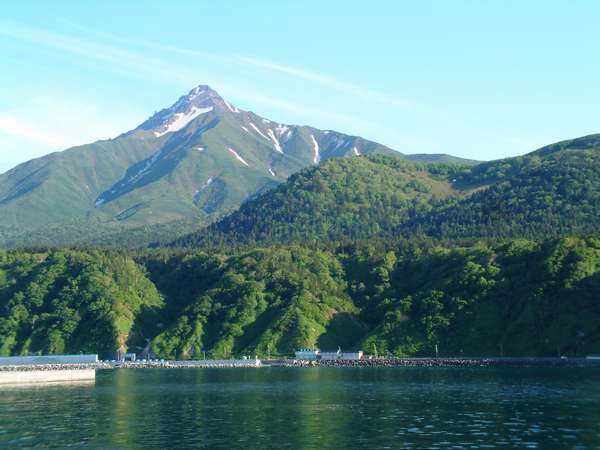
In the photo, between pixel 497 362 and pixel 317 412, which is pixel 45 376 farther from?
pixel 497 362

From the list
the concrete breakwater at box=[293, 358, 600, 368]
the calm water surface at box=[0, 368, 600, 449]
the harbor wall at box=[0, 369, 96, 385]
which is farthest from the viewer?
the concrete breakwater at box=[293, 358, 600, 368]

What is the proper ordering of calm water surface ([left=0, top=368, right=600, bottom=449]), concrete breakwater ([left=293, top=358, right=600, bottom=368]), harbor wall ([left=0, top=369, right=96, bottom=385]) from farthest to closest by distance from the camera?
concrete breakwater ([left=293, top=358, right=600, bottom=368])
harbor wall ([left=0, top=369, right=96, bottom=385])
calm water surface ([left=0, top=368, right=600, bottom=449])

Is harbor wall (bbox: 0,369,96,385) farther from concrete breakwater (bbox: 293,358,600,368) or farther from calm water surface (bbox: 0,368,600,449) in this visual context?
concrete breakwater (bbox: 293,358,600,368)

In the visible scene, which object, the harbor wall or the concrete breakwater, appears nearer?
the harbor wall

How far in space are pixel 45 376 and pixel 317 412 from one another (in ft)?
313

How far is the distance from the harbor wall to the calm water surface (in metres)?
14.9

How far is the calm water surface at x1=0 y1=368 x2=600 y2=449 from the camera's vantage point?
7688cm

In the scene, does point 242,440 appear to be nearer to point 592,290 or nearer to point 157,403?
point 157,403

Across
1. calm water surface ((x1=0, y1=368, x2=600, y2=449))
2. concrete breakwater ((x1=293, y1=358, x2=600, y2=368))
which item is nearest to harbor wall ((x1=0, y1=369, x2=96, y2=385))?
calm water surface ((x1=0, y1=368, x2=600, y2=449))

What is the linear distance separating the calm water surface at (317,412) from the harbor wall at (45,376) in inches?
585

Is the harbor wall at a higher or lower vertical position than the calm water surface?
higher

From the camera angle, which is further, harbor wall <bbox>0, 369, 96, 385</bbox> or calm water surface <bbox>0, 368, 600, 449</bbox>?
harbor wall <bbox>0, 369, 96, 385</bbox>

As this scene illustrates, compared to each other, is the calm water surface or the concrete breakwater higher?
the concrete breakwater

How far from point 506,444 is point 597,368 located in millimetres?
108154
